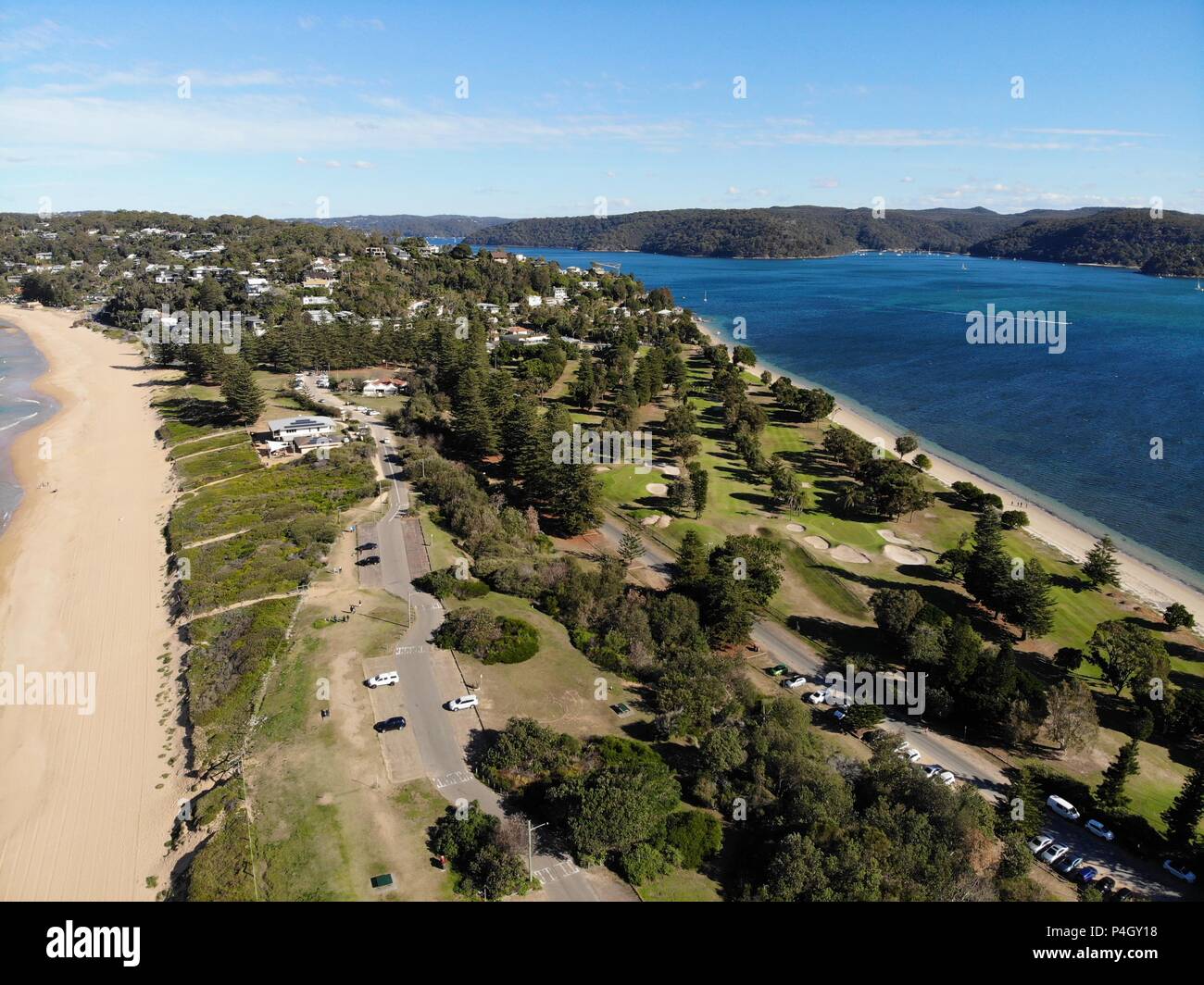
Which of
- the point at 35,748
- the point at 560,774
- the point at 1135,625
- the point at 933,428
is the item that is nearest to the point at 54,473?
the point at 35,748

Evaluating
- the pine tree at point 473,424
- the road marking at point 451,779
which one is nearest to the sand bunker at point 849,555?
the pine tree at point 473,424

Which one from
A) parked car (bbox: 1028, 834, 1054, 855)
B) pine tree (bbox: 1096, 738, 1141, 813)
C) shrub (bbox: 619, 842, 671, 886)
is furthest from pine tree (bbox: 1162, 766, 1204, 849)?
shrub (bbox: 619, 842, 671, 886)

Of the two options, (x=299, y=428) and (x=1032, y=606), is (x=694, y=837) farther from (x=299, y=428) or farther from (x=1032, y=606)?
(x=299, y=428)

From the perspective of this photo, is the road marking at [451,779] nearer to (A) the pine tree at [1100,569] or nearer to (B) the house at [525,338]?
(A) the pine tree at [1100,569]

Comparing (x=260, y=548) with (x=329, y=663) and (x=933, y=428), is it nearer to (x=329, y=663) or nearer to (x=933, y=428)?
(x=329, y=663)

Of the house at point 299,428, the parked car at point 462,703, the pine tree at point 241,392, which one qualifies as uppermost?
the pine tree at point 241,392

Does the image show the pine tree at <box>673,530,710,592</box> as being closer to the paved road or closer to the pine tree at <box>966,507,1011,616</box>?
the paved road
